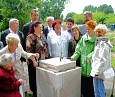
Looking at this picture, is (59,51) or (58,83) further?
(59,51)

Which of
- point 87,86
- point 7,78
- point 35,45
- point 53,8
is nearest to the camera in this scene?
point 7,78

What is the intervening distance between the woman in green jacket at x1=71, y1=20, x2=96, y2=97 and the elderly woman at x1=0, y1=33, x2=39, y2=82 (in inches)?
35.9

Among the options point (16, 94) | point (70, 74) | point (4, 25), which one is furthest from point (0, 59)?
point (4, 25)

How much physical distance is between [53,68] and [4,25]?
52.4 feet

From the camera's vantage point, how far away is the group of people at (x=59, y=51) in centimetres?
437

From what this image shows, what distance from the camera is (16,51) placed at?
5.01 m

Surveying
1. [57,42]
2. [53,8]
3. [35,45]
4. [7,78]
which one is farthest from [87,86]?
[53,8]

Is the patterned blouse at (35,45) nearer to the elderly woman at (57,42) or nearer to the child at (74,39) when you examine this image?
the elderly woman at (57,42)

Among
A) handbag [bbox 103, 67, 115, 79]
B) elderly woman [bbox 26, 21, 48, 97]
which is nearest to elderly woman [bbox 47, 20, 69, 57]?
elderly woman [bbox 26, 21, 48, 97]

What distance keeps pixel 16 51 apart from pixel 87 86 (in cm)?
164

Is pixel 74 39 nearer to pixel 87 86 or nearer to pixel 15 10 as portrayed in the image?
pixel 87 86

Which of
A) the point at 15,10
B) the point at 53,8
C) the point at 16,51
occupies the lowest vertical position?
the point at 16,51

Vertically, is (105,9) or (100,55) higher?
(105,9)

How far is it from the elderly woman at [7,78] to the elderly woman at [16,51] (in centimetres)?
55
